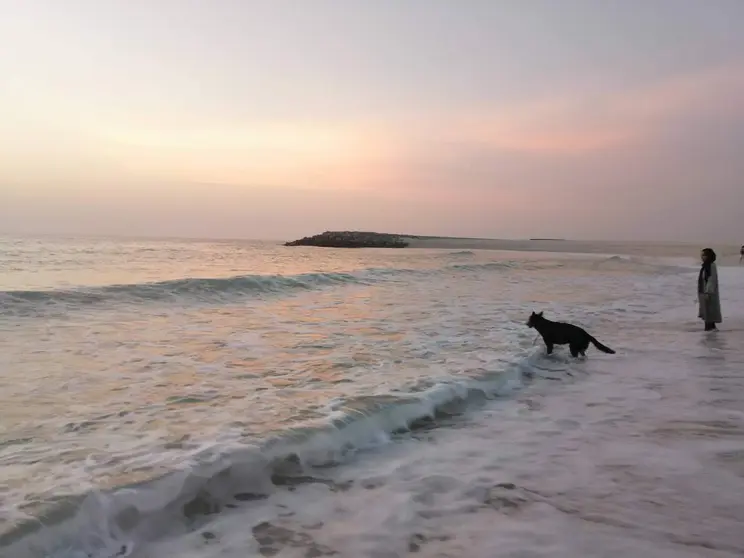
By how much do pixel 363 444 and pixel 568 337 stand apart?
4.64 m

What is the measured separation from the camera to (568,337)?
7.99 metres

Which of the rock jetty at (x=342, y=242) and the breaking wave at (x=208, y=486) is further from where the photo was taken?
the rock jetty at (x=342, y=242)

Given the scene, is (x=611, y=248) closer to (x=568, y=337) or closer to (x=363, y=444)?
(x=568, y=337)

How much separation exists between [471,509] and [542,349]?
5.57 m

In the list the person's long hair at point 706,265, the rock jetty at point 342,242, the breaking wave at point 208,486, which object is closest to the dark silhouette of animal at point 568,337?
Result: the breaking wave at point 208,486

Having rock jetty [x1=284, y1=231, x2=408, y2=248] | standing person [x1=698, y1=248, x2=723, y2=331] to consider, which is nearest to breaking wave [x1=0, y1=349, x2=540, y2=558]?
standing person [x1=698, y1=248, x2=723, y2=331]

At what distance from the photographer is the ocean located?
292 centimetres

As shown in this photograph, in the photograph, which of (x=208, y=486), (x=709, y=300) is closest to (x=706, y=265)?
(x=709, y=300)

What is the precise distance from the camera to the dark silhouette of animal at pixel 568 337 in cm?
795

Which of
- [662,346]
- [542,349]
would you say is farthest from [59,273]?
[662,346]

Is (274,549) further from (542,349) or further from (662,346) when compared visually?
(662,346)

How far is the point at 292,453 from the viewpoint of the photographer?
3.99m

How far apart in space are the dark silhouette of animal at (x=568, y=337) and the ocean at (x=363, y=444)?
25 centimetres

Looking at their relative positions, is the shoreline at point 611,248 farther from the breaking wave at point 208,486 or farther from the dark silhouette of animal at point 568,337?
the breaking wave at point 208,486
